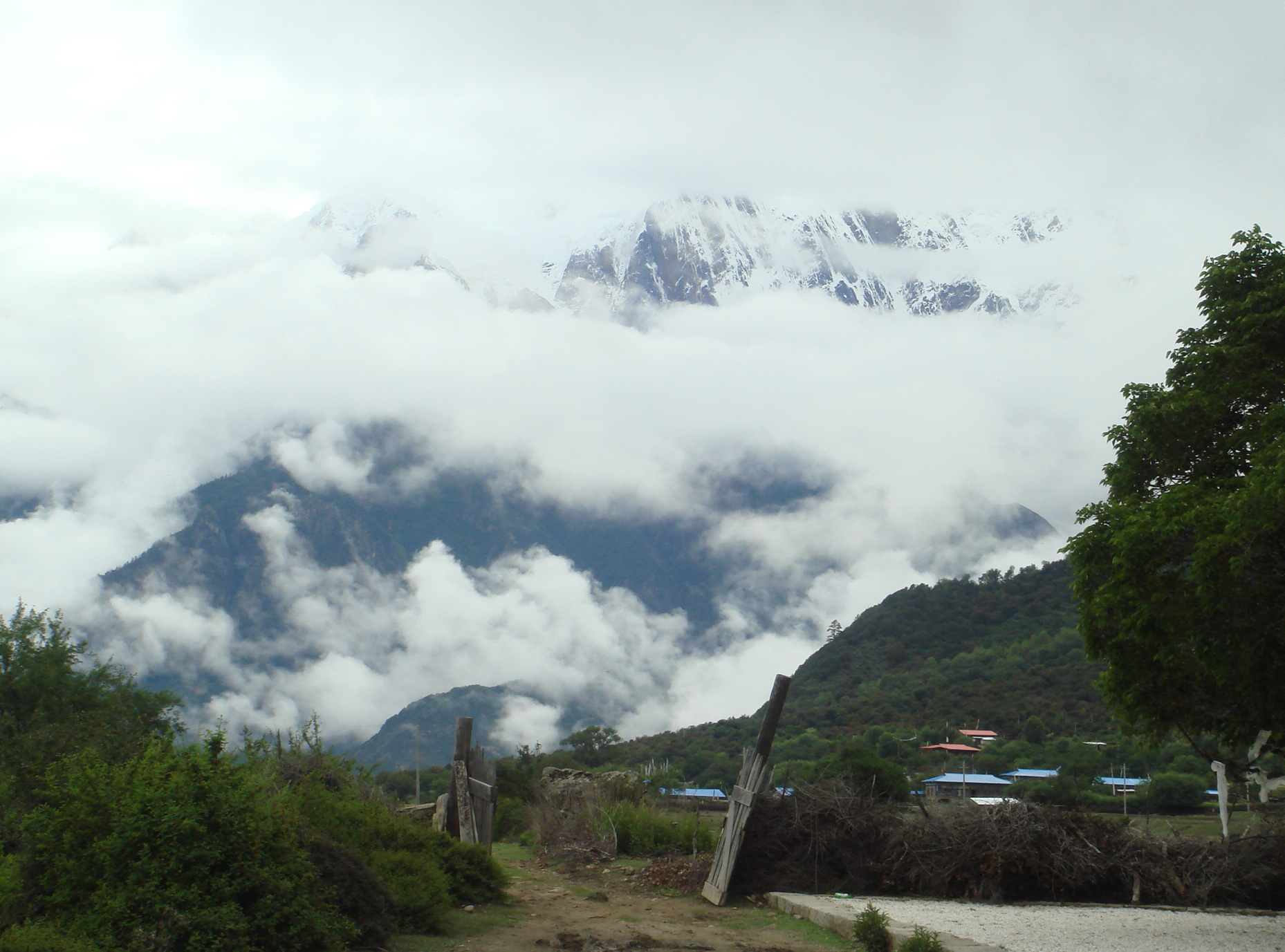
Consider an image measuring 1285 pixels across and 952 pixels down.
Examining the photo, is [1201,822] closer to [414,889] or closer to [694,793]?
[694,793]

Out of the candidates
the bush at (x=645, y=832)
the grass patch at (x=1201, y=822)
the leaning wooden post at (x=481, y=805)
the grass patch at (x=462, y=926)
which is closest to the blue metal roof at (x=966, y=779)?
the grass patch at (x=1201, y=822)

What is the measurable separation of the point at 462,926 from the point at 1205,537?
831cm

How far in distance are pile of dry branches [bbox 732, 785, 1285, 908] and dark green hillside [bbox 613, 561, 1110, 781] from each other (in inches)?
1331

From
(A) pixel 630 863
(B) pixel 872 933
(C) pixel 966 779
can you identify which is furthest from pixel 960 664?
(B) pixel 872 933

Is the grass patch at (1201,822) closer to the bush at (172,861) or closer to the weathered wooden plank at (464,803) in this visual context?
the weathered wooden plank at (464,803)

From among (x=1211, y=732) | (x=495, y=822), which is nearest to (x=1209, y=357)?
(x=1211, y=732)

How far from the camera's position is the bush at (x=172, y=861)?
240 inches

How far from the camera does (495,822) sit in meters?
23.7

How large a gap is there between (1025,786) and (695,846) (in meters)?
27.5

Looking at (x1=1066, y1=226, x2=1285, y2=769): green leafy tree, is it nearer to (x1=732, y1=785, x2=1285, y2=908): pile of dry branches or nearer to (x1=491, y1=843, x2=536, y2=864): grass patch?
(x1=732, y1=785, x2=1285, y2=908): pile of dry branches

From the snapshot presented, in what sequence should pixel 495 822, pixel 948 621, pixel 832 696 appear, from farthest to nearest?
pixel 948 621 < pixel 832 696 < pixel 495 822

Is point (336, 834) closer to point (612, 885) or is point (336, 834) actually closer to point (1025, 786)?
point (612, 885)

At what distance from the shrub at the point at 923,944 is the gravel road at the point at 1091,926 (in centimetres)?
108

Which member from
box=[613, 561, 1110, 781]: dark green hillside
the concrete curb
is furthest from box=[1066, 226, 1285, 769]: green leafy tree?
box=[613, 561, 1110, 781]: dark green hillside
